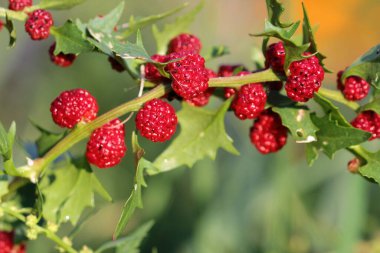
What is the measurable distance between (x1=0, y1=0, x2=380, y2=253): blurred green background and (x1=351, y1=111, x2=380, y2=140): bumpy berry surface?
1023mm

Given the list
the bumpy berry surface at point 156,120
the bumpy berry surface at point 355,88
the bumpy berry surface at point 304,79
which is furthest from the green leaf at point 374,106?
the bumpy berry surface at point 156,120

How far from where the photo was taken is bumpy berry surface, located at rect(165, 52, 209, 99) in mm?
994

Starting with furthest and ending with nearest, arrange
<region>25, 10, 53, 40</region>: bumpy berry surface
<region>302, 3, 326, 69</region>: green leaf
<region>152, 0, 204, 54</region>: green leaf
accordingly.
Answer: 1. <region>152, 0, 204, 54</region>: green leaf
2. <region>25, 10, 53, 40</region>: bumpy berry surface
3. <region>302, 3, 326, 69</region>: green leaf

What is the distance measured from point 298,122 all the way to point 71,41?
0.39 metres

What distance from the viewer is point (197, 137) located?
1.21 m

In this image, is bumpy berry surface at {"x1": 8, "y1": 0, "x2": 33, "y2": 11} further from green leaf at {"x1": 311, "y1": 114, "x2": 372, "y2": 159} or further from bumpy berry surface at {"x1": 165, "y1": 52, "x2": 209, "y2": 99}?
green leaf at {"x1": 311, "y1": 114, "x2": 372, "y2": 159}

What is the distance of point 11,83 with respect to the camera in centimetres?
392

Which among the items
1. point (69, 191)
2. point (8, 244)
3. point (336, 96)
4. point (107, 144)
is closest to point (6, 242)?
point (8, 244)

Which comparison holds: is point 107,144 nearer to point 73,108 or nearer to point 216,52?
point 73,108

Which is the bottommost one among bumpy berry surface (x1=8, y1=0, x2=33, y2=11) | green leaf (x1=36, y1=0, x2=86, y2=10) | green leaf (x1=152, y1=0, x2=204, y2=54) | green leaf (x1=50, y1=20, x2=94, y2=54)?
green leaf (x1=152, y1=0, x2=204, y2=54)

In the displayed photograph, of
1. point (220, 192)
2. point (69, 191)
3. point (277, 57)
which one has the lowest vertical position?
point (220, 192)

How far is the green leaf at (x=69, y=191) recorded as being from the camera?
1.20 metres

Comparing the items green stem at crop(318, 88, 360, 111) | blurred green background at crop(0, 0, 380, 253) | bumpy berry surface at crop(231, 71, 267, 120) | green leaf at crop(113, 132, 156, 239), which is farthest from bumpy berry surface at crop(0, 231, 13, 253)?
blurred green background at crop(0, 0, 380, 253)

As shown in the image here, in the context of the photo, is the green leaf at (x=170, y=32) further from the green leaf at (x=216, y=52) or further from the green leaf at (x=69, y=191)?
the green leaf at (x=69, y=191)
